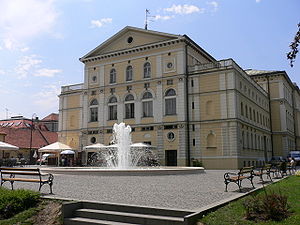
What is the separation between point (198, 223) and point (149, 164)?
30452 millimetres

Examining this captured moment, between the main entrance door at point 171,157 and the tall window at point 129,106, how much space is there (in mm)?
6782

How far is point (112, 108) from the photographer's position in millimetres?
42781

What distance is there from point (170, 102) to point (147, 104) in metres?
3.13

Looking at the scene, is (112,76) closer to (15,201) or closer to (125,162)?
(125,162)

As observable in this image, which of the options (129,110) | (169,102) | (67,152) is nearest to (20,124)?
(67,152)

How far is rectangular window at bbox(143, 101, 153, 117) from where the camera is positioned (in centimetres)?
3971

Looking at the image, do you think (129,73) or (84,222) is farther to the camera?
(129,73)

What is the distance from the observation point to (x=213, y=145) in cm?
3569

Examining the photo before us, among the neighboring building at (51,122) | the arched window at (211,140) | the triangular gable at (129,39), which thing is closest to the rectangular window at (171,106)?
the arched window at (211,140)

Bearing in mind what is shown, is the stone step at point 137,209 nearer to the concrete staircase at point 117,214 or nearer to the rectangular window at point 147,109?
the concrete staircase at point 117,214

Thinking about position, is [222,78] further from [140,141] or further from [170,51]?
[140,141]

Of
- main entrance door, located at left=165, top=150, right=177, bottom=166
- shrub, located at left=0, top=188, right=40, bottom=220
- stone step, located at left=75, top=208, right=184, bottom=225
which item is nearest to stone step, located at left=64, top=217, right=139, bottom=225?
stone step, located at left=75, top=208, right=184, bottom=225

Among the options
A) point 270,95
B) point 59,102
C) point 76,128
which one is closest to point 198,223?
point 76,128

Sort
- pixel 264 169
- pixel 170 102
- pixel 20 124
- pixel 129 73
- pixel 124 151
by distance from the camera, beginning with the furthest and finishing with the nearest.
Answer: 1. pixel 20 124
2. pixel 129 73
3. pixel 170 102
4. pixel 124 151
5. pixel 264 169
